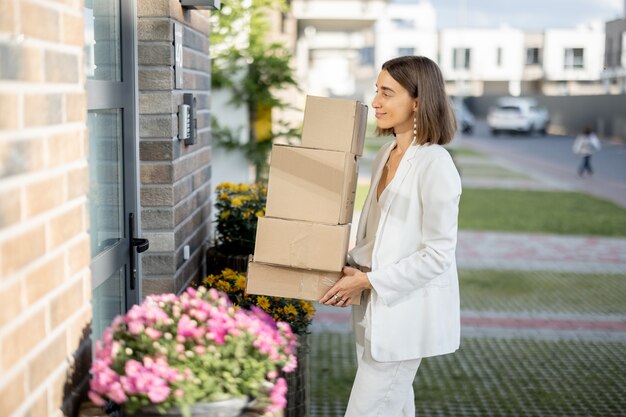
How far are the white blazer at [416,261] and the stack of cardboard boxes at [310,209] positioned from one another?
0.18 meters

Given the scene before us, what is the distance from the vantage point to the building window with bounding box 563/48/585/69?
84.8m

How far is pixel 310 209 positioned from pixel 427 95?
0.63 m

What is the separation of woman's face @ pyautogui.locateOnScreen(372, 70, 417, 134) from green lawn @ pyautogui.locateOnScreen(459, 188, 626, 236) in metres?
10.8

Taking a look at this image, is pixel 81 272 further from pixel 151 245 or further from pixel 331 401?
pixel 331 401

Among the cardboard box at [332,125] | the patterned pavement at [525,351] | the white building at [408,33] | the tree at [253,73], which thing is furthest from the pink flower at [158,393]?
the white building at [408,33]

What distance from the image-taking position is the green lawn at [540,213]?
1420 cm

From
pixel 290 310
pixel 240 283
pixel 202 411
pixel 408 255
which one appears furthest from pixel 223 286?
pixel 202 411

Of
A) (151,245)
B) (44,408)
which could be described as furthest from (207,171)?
(44,408)

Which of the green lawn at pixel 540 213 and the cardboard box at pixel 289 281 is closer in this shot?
the cardboard box at pixel 289 281

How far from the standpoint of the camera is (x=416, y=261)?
3322 millimetres

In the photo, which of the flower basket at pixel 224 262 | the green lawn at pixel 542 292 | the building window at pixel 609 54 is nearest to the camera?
the flower basket at pixel 224 262

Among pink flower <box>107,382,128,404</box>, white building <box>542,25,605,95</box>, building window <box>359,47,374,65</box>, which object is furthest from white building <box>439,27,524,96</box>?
pink flower <box>107,382,128,404</box>

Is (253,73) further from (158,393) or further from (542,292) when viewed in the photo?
(158,393)

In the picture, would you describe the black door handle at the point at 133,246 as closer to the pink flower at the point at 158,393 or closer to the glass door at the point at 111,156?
the glass door at the point at 111,156
